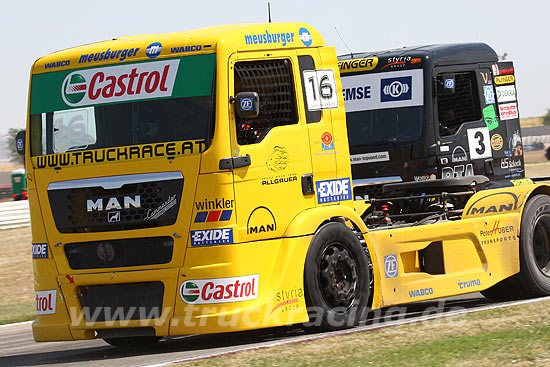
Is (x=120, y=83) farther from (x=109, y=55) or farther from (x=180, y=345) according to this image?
(x=180, y=345)

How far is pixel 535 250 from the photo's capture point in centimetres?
1183

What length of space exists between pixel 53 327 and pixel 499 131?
662 cm

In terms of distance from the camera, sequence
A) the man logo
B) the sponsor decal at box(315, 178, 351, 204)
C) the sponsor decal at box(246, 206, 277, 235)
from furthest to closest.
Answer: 1. the sponsor decal at box(315, 178, 351, 204)
2. the man logo
3. the sponsor decal at box(246, 206, 277, 235)

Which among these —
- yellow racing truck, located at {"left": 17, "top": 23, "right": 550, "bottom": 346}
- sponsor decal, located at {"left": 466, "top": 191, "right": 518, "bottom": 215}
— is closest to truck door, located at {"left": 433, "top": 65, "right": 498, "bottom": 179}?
sponsor decal, located at {"left": 466, "top": 191, "right": 518, "bottom": 215}

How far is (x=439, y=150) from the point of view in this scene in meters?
12.1

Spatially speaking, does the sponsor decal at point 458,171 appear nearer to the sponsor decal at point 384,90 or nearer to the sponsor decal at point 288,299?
the sponsor decal at point 384,90

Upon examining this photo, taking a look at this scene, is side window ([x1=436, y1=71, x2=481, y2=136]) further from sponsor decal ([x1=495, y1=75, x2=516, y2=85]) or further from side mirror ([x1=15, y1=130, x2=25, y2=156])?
side mirror ([x1=15, y1=130, x2=25, y2=156])

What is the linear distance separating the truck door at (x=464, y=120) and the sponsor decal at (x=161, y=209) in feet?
15.2

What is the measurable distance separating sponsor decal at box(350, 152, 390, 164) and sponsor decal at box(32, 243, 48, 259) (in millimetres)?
4597

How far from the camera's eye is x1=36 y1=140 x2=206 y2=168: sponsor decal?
8.48m

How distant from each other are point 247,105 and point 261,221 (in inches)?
40.8

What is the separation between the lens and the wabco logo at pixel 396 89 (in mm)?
12258

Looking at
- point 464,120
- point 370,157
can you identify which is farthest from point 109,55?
point 464,120

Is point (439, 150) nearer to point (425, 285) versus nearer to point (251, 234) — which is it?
point (425, 285)
